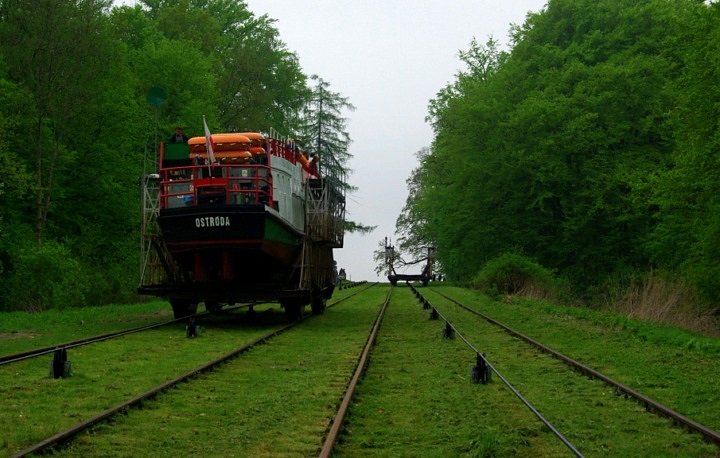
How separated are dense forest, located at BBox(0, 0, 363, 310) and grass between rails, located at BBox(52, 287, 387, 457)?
12569mm

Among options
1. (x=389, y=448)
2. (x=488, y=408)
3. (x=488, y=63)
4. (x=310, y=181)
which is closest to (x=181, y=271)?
(x=310, y=181)

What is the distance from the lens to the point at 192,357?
1434 centimetres

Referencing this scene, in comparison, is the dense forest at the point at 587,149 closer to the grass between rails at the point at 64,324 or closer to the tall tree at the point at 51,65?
the grass between rails at the point at 64,324

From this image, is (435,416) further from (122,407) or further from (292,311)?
(292,311)

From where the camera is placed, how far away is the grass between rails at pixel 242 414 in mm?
7590

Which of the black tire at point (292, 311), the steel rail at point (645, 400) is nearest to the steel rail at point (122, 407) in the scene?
the steel rail at point (645, 400)

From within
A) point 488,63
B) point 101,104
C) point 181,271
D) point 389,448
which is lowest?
point 389,448

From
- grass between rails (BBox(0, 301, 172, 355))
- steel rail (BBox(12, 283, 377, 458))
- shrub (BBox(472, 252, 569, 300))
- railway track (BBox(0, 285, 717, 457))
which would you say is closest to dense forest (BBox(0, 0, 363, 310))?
grass between rails (BBox(0, 301, 172, 355))

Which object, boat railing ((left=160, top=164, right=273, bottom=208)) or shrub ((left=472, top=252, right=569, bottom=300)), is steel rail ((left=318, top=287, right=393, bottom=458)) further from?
shrub ((left=472, top=252, right=569, bottom=300))

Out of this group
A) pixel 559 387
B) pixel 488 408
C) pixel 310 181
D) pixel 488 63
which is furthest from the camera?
pixel 488 63

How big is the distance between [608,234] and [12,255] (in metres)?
22.8

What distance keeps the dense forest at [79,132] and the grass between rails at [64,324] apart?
10.0 ft

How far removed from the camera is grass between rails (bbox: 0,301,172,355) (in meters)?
16.5

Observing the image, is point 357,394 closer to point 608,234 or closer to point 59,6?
point 59,6
